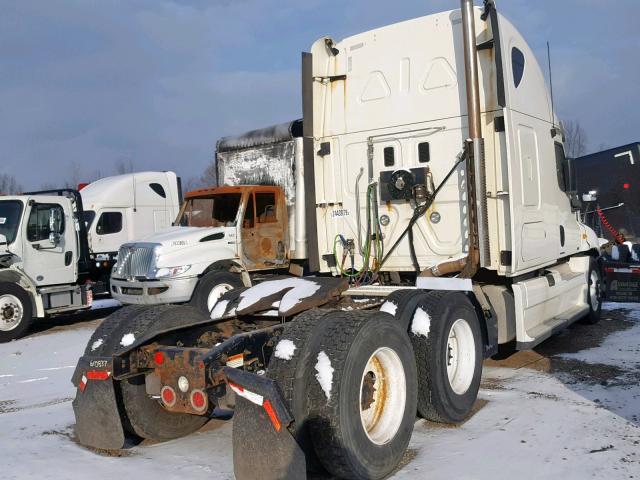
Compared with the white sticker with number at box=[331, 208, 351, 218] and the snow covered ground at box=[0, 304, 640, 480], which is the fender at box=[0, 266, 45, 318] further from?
the white sticker with number at box=[331, 208, 351, 218]

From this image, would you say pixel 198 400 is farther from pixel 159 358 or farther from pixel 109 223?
pixel 109 223

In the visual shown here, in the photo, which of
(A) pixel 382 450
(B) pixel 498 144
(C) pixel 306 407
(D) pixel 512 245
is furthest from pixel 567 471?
(B) pixel 498 144

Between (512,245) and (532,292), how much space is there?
2.93ft

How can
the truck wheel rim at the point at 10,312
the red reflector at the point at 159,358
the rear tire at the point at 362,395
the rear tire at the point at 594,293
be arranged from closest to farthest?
1. the rear tire at the point at 362,395
2. the red reflector at the point at 159,358
3. the rear tire at the point at 594,293
4. the truck wheel rim at the point at 10,312

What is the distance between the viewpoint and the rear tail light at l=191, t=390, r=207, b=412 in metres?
4.23

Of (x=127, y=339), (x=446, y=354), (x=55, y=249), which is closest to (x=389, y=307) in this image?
(x=446, y=354)

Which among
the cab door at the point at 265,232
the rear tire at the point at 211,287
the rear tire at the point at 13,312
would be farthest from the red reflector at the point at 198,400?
the rear tire at the point at 13,312

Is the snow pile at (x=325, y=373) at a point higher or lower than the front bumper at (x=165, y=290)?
lower

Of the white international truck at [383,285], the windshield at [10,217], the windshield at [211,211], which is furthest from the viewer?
the windshield at [10,217]

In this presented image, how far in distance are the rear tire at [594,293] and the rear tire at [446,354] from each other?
4.47 meters

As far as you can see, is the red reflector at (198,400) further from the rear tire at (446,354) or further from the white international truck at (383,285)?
the rear tire at (446,354)

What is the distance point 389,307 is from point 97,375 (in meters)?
2.41

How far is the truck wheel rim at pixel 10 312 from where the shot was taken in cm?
1146

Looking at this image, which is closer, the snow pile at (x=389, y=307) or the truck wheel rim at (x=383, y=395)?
the truck wheel rim at (x=383, y=395)
